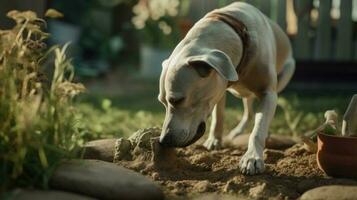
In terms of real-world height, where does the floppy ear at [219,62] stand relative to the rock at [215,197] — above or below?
above

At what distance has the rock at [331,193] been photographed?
294 cm

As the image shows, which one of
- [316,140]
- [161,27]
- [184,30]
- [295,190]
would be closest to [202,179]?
[295,190]

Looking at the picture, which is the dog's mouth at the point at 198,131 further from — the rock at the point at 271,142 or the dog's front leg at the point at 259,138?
the rock at the point at 271,142

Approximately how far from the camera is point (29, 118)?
2.81 metres

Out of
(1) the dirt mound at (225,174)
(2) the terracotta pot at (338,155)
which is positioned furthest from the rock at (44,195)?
(2) the terracotta pot at (338,155)

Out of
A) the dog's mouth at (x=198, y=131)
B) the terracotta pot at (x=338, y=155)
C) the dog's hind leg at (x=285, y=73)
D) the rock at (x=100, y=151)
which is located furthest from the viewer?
the dog's hind leg at (x=285, y=73)

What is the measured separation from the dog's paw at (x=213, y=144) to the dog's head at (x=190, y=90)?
923 mm

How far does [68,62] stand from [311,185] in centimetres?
141

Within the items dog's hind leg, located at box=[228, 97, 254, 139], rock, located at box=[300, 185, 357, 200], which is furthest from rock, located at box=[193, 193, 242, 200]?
dog's hind leg, located at box=[228, 97, 254, 139]

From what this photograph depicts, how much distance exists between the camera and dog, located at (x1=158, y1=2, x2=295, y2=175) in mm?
3516

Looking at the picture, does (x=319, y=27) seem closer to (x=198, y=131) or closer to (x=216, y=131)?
(x=216, y=131)

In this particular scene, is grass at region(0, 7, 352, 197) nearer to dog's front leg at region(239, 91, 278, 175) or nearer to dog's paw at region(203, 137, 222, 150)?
dog's front leg at region(239, 91, 278, 175)

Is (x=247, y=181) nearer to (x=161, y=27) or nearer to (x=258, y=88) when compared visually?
(x=258, y=88)

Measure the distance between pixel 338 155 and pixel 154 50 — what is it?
7.38 meters
